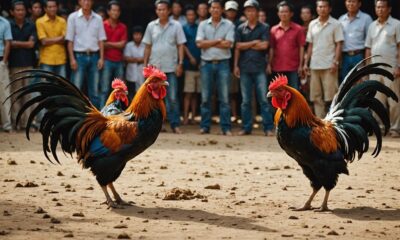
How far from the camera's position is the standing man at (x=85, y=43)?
14.5 m

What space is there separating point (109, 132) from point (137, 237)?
5.39 ft

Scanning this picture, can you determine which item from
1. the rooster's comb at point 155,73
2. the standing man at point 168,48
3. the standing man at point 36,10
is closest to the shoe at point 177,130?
the standing man at point 168,48

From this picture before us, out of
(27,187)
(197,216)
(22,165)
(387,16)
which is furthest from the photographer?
(387,16)

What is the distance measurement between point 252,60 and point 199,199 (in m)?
6.22

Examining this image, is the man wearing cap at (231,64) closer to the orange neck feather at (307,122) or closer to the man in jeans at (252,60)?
the man in jeans at (252,60)

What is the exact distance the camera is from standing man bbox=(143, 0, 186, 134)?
14602 mm

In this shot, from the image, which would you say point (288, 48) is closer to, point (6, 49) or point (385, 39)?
point (385, 39)

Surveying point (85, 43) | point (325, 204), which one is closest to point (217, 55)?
point (85, 43)

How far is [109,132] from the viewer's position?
7859mm

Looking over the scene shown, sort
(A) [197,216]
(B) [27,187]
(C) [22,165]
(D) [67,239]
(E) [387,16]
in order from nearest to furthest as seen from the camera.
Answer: (D) [67,239] < (A) [197,216] < (B) [27,187] < (C) [22,165] < (E) [387,16]

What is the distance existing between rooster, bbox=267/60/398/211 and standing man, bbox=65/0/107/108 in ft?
24.0

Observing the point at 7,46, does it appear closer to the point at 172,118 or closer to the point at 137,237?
the point at 172,118

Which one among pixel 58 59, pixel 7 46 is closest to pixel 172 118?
pixel 58 59

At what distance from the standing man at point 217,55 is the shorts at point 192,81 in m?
1.14
